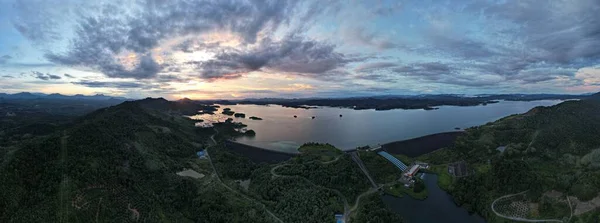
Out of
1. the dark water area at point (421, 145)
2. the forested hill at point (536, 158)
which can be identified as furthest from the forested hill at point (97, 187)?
the dark water area at point (421, 145)

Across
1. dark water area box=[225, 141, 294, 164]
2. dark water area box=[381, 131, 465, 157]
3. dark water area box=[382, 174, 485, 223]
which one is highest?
dark water area box=[381, 131, 465, 157]

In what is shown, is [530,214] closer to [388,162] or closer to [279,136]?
[388,162]

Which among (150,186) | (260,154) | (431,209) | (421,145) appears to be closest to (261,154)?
(260,154)

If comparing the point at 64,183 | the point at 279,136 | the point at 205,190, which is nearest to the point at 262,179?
the point at 205,190

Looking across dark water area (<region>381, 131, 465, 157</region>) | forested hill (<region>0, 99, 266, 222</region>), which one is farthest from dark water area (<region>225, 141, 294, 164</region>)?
dark water area (<region>381, 131, 465, 157</region>)

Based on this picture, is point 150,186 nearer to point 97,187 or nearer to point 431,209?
point 97,187

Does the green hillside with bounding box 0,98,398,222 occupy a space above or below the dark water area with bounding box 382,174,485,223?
above

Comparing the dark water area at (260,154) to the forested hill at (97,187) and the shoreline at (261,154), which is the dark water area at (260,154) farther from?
the forested hill at (97,187)

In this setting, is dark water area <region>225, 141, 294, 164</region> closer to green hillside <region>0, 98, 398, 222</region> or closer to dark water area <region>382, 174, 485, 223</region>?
green hillside <region>0, 98, 398, 222</region>
